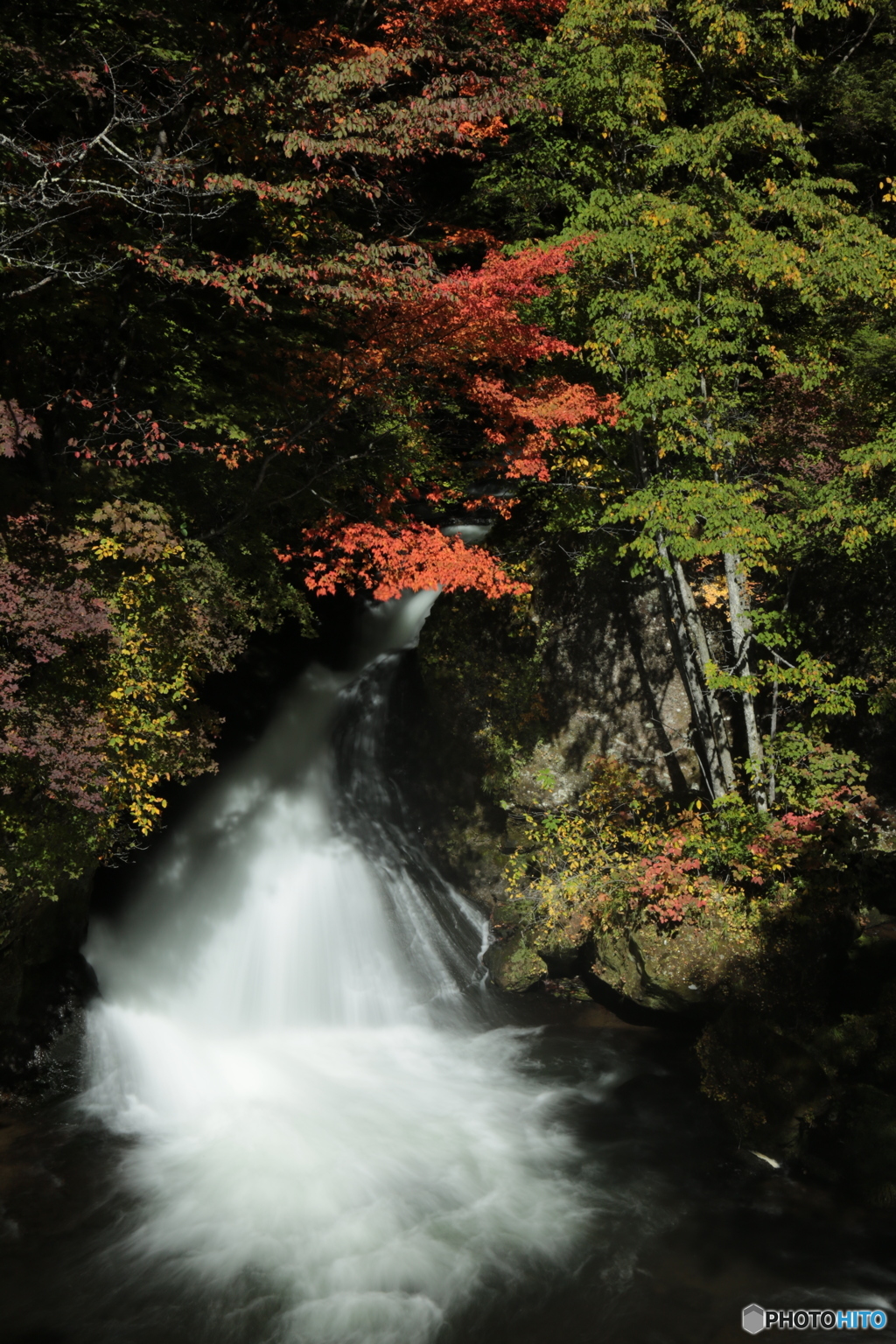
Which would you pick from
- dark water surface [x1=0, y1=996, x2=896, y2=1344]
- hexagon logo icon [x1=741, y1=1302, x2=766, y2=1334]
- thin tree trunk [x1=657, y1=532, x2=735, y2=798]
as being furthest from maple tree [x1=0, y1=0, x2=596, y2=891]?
hexagon logo icon [x1=741, y1=1302, x2=766, y2=1334]

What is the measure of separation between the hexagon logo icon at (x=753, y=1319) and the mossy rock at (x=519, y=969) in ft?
18.4

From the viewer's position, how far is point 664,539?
33.0ft

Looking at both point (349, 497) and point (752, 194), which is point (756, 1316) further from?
point (349, 497)

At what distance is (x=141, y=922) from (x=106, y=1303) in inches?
227

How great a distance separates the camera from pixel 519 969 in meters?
12.2

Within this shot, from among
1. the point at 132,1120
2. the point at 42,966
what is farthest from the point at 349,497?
the point at 132,1120

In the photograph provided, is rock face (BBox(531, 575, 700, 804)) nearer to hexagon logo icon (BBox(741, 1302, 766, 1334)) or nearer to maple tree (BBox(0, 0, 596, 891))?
maple tree (BBox(0, 0, 596, 891))

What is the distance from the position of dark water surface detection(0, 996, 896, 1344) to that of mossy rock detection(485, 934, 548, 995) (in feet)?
8.79

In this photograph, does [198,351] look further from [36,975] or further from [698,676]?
[36,975]

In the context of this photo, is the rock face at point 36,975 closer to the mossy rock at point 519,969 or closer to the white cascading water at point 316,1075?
the white cascading water at point 316,1075

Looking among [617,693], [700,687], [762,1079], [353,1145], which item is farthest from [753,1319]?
[617,693]

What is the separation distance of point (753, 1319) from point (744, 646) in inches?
269

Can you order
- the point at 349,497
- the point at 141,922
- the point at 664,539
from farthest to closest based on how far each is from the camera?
the point at 349,497
the point at 141,922
the point at 664,539

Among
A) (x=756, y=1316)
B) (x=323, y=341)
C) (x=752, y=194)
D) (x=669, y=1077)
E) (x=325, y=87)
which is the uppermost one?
(x=325, y=87)
